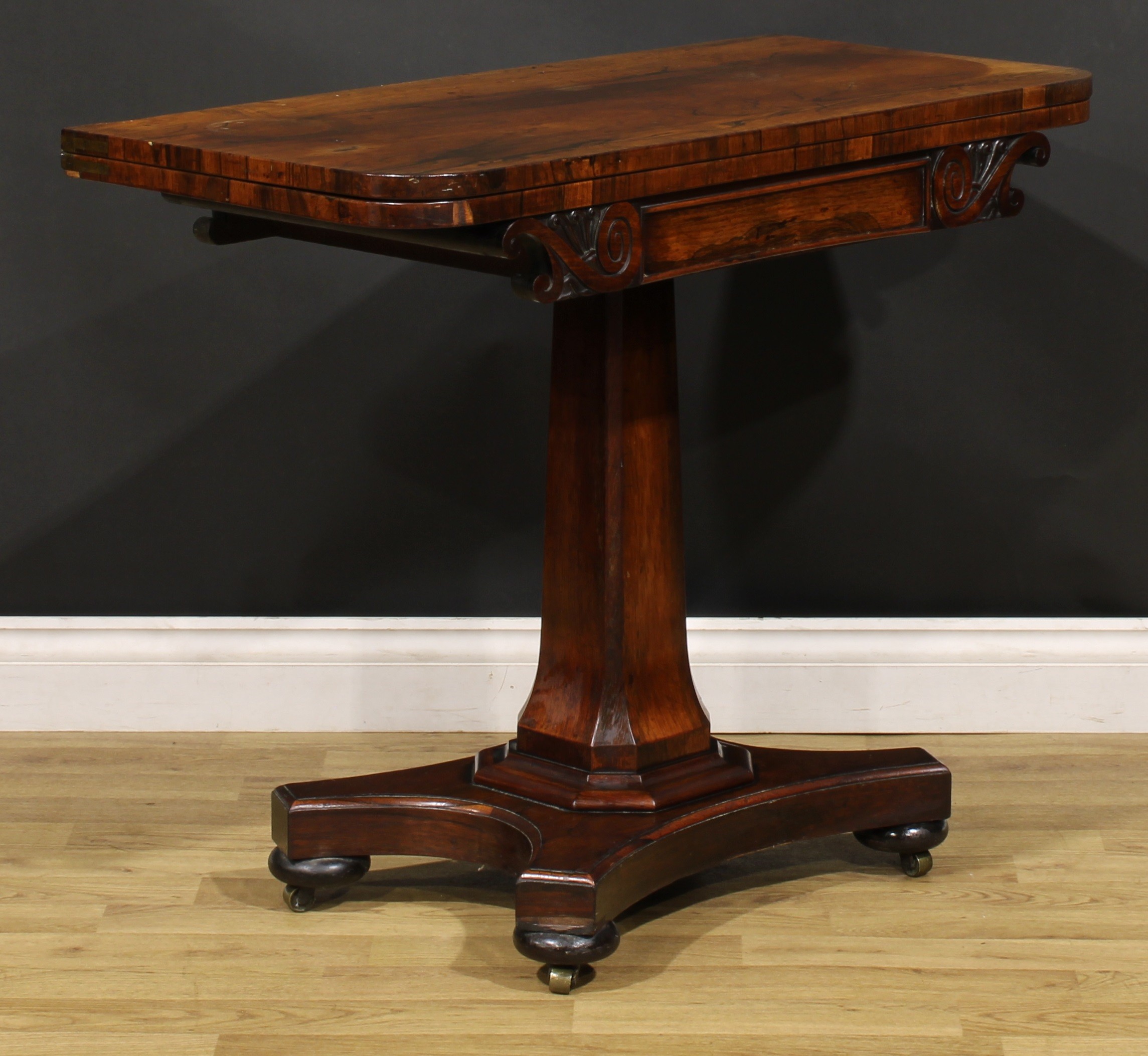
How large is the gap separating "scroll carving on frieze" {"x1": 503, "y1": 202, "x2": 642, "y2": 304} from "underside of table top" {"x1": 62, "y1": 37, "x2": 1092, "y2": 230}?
1cm

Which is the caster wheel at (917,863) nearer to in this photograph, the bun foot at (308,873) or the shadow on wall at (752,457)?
the shadow on wall at (752,457)

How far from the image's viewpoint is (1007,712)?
2.31 m

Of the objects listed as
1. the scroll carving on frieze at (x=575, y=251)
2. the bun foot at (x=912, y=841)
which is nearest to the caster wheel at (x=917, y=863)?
the bun foot at (x=912, y=841)

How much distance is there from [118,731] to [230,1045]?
33.6 inches

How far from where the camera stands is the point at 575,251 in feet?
4.49

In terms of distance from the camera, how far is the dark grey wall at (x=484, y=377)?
85.4 inches

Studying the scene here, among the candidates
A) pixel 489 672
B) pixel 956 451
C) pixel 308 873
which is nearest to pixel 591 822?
pixel 308 873

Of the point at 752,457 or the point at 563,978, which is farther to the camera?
the point at 752,457

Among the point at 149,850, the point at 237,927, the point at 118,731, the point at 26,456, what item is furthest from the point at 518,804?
the point at 26,456

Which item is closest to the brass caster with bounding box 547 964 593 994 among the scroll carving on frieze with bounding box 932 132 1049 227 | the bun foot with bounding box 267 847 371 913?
the bun foot with bounding box 267 847 371 913

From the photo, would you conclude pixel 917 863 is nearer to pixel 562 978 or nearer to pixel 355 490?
pixel 562 978

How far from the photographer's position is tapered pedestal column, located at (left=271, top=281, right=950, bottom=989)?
5.52 feet

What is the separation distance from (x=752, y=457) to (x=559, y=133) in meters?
0.90

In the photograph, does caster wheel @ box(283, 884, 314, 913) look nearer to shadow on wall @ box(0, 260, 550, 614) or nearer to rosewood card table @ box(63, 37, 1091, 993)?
rosewood card table @ box(63, 37, 1091, 993)
